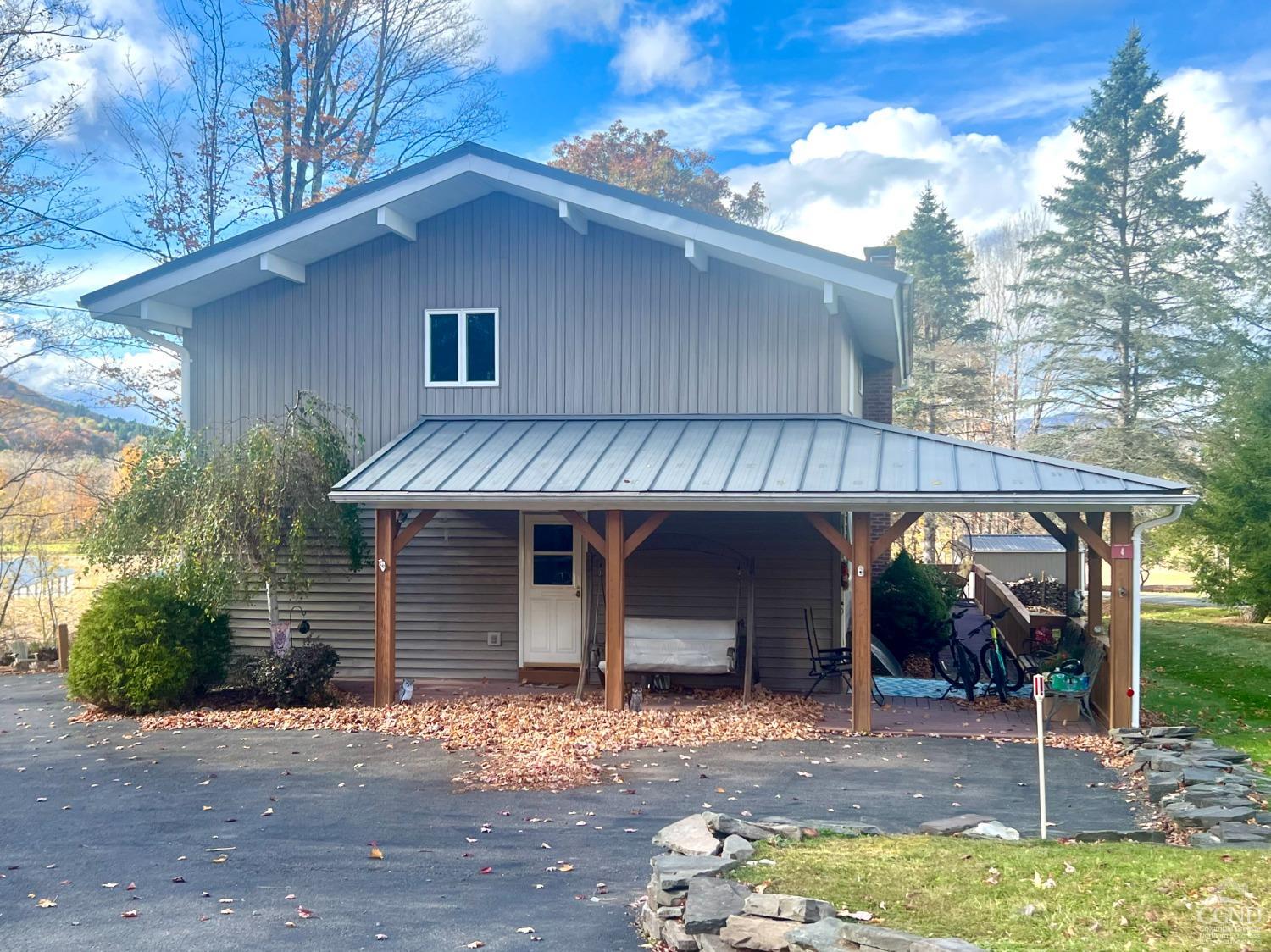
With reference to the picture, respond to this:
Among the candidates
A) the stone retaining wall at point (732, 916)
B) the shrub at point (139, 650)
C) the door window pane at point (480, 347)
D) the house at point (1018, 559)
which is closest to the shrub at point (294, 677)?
the shrub at point (139, 650)

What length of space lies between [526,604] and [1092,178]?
25.0m

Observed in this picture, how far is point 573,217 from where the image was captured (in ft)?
40.8

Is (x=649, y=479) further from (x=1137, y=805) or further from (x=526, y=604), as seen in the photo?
(x=1137, y=805)

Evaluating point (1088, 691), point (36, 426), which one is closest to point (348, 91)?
point (36, 426)

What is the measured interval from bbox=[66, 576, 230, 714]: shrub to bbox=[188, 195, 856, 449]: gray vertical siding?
9.31ft

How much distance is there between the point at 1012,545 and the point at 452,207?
16297 mm

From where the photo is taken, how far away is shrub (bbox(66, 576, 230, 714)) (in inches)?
435

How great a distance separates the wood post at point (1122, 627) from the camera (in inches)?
387

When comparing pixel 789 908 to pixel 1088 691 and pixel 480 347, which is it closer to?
pixel 1088 691

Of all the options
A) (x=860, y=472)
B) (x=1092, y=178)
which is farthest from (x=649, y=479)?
(x=1092, y=178)

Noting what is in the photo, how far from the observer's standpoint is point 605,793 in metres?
8.02

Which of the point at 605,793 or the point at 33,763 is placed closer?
the point at 605,793

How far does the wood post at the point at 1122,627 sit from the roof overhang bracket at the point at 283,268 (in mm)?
9346

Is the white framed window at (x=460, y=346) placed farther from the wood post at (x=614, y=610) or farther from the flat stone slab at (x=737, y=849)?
the flat stone slab at (x=737, y=849)
